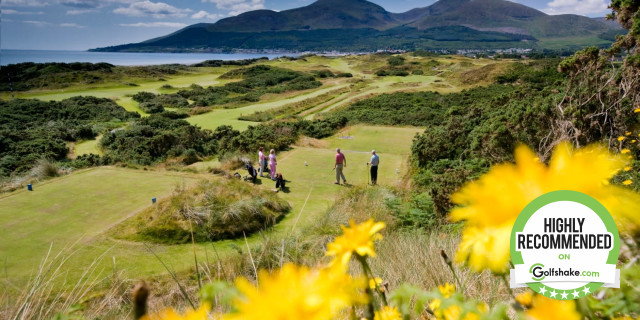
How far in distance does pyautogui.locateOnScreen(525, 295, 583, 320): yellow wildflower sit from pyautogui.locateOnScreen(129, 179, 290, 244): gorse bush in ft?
18.2

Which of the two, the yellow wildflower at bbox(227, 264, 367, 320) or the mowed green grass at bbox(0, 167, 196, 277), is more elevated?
the yellow wildflower at bbox(227, 264, 367, 320)

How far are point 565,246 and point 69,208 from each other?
326 inches

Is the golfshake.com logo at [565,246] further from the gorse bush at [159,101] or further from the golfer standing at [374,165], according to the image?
the gorse bush at [159,101]

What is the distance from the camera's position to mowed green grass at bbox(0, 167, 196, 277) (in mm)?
5367

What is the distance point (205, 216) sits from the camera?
6.34 m

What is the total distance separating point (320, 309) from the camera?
1.59 feet

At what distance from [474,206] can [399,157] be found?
11761 millimetres

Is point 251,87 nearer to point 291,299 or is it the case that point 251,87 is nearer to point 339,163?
point 339,163

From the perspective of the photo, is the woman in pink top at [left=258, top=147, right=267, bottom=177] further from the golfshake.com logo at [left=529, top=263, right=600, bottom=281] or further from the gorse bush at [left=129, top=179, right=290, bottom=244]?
the golfshake.com logo at [left=529, top=263, right=600, bottom=281]

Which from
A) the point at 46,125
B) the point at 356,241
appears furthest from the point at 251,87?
the point at 356,241

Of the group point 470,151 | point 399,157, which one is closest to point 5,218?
point 470,151

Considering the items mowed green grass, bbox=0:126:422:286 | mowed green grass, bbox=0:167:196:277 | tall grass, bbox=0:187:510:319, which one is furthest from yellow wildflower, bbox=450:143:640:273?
mowed green grass, bbox=0:167:196:277

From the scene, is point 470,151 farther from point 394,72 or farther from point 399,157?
point 394,72

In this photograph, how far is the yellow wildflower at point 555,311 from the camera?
0.52 m
